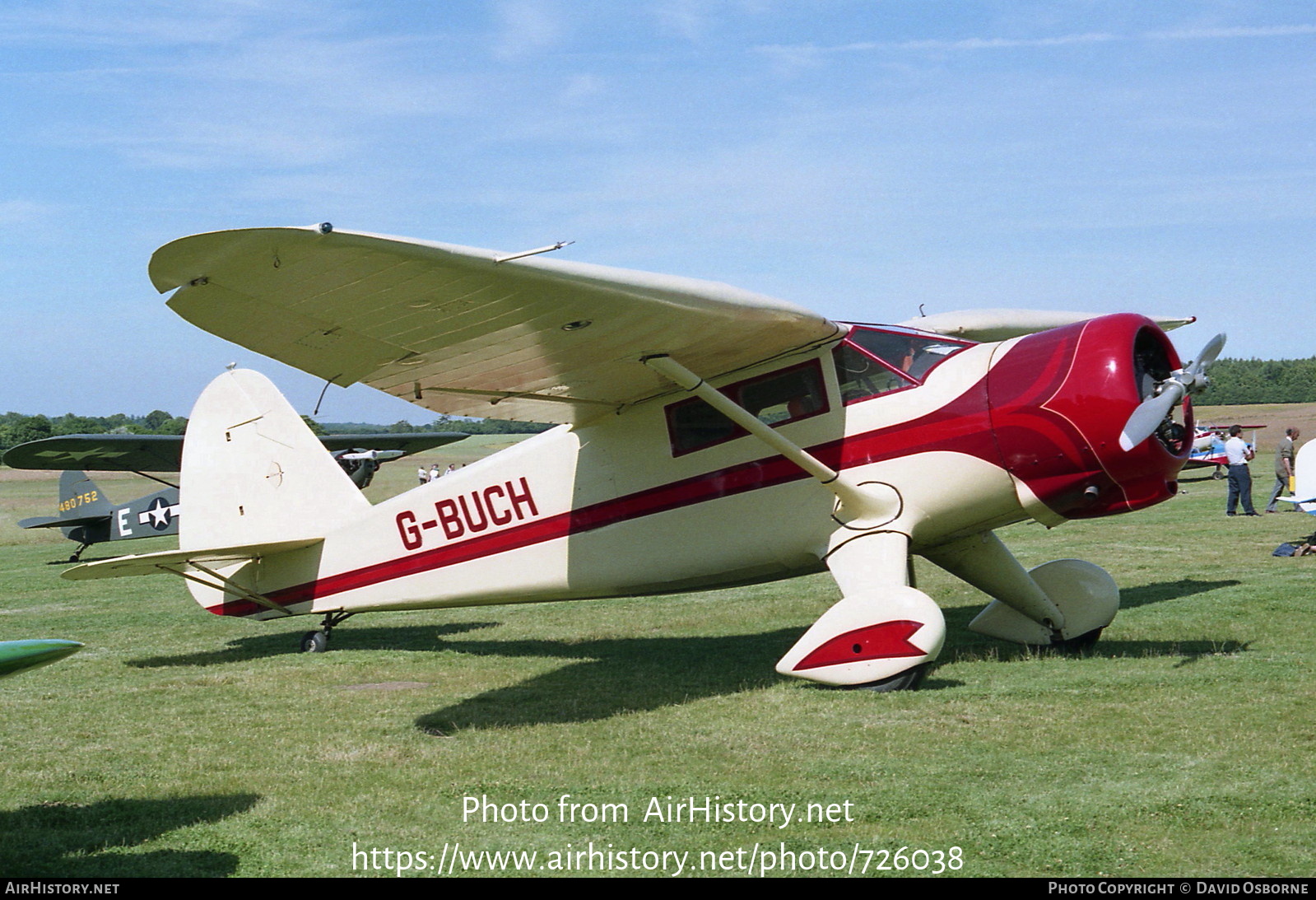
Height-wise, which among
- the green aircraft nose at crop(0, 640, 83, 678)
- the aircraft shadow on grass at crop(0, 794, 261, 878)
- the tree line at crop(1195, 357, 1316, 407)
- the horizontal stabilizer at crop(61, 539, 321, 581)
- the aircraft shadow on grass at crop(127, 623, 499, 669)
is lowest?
the aircraft shadow on grass at crop(127, 623, 499, 669)

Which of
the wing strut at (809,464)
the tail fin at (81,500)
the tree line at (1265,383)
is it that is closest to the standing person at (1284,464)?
the wing strut at (809,464)

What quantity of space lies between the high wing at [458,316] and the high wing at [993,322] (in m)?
2.48

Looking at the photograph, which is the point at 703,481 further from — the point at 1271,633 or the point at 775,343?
the point at 1271,633

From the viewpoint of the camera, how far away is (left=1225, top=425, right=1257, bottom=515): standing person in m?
19.9

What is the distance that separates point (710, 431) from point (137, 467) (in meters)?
15.8

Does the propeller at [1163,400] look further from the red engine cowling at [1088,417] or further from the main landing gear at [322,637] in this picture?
the main landing gear at [322,637]

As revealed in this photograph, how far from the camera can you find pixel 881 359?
757 centimetres

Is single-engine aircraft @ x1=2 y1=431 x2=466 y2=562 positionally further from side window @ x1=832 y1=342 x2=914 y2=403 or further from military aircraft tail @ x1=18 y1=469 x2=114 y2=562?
side window @ x1=832 y1=342 x2=914 y2=403

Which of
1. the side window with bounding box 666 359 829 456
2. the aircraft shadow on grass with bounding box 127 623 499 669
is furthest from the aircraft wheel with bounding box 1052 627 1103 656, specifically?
the aircraft shadow on grass with bounding box 127 623 499 669

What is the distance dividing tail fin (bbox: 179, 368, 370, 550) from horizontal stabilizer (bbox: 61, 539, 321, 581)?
0.29 feet

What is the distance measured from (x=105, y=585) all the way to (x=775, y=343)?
594 inches

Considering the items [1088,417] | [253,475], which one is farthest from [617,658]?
[1088,417]

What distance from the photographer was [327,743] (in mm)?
6301

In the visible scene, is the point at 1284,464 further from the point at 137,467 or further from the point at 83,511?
the point at 83,511
